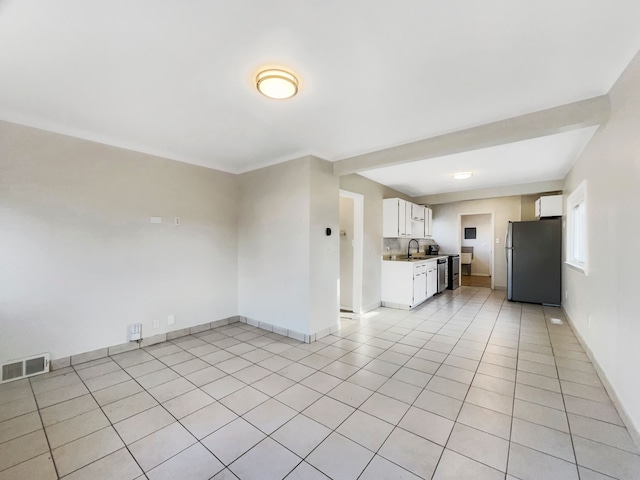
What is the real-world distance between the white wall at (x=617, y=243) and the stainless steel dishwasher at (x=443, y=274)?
3322 millimetres

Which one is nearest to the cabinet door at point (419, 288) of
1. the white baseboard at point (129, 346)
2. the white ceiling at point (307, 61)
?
the white ceiling at point (307, 61)

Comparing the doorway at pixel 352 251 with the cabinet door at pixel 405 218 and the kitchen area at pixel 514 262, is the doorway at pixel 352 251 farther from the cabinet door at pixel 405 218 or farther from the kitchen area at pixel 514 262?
the cabinet door at pixel 405 218

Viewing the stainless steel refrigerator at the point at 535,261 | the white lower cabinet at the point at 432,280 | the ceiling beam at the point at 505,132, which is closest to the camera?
the ceiling beam at the point at 505,132

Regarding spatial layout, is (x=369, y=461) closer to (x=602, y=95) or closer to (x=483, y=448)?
(x=483, y=448)

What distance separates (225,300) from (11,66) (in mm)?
3216

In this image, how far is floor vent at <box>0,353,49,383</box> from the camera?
245 cm

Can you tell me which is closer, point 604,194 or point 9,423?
point 9,423

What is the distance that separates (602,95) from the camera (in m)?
2.13

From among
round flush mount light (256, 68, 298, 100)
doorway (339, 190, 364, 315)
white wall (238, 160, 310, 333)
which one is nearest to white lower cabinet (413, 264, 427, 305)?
doorway (339, 190, 364, 315)

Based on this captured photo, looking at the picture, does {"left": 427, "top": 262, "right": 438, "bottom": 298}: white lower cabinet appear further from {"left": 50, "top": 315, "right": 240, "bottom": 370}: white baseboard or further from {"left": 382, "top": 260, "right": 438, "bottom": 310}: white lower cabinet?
{"left": 50, "top": 315, "right": 240, "bottom": 370}: white baseboard

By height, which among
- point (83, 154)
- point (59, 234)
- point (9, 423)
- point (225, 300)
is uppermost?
point (83, 154)

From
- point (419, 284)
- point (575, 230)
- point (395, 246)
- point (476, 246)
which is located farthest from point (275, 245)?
point (476, 246)

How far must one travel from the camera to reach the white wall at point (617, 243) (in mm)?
1761

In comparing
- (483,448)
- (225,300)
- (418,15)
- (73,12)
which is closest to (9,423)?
(225,300)
